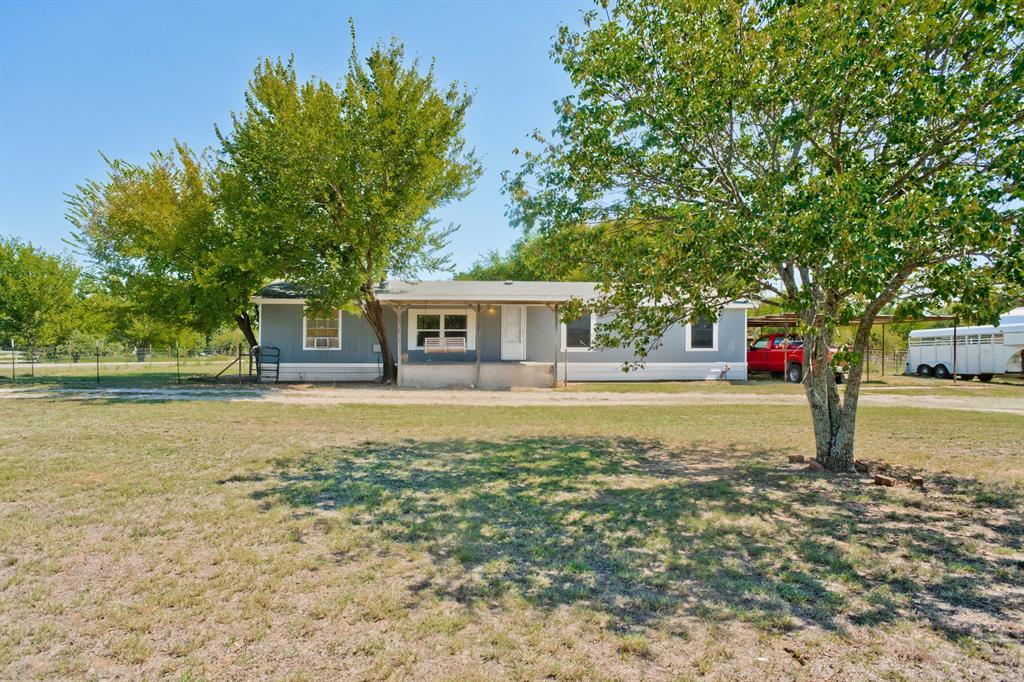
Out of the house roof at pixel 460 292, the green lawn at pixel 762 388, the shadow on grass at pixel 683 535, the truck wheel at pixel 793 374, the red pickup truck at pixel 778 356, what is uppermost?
the house roof at pixel 460 292

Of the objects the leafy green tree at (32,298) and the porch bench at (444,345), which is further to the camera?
the leafy green tree at (32,298)

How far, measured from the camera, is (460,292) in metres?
17.8

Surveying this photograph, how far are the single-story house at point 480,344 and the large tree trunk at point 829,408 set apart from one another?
10475mm

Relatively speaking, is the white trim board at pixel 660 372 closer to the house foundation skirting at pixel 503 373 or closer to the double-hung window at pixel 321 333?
the house foundation skirting at pixel 503 373

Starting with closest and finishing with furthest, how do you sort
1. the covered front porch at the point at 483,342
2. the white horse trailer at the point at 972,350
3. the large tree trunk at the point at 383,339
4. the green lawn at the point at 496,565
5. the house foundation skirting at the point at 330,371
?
1. the green lawn at the point at 496,565
2. the covered front porch at the point at 483,342
3. the large tree trunk at the point at 383,339
4. the house foundation skirting at the point at 330,371
5. the white horse trailer at the point at 972,350

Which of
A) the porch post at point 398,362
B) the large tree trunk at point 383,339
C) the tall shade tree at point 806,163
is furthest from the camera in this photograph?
the large tree trunk at point 383,339

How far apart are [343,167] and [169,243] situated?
22.7 feet

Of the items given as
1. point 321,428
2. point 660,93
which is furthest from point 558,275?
point 321,428

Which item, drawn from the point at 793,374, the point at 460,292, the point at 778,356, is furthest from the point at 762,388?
the point at 460,292

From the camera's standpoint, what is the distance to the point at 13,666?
2.49m

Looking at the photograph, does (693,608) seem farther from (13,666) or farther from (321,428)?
(321,428)

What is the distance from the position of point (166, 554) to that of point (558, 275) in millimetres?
5195

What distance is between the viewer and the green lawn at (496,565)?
2.61m

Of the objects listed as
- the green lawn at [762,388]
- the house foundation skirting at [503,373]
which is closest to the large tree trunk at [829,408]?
the green lawn at [762,388]
